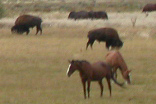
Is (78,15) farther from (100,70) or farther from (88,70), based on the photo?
(88,70)

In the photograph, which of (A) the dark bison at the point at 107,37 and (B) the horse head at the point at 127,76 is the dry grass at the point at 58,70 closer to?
(B) the horse head at the point at 127,76

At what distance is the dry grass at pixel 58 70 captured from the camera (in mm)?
14117

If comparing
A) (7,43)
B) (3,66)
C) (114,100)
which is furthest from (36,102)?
(7,43)

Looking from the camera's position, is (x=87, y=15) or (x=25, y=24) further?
(x=87, y=15)

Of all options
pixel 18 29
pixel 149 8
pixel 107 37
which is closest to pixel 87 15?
pixel 149 8

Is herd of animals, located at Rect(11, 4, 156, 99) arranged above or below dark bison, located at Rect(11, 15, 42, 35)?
above

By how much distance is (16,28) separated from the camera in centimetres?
3678

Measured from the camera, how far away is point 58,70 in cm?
1945

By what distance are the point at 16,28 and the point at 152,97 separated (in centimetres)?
2344

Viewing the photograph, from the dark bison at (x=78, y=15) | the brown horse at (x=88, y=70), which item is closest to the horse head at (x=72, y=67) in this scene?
the brown horse at (x=88, y=70)

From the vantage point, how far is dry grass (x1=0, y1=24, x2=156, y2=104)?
14117 mm

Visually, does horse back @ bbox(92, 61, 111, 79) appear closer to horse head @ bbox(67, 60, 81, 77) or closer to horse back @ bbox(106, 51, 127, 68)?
horse head @ bbox(67, 60, 81, 77)

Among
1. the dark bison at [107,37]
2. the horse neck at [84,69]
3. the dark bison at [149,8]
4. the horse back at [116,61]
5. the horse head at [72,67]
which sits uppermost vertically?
the horse head at [72,67]

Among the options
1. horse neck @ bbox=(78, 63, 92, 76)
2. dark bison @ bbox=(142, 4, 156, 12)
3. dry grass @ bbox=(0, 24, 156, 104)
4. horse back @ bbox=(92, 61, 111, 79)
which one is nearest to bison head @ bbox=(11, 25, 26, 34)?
dry grass @ bbox=(0, 24, 156, 104)
